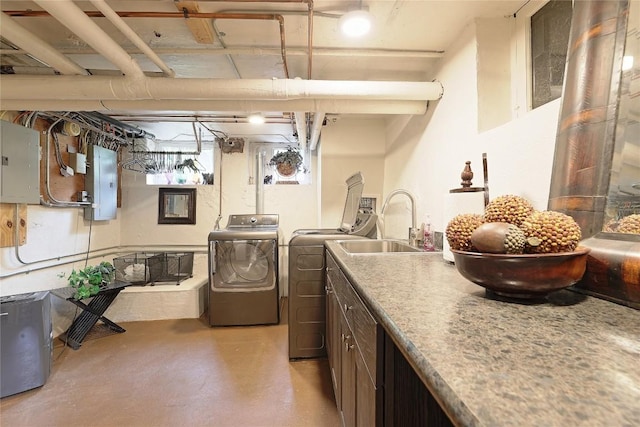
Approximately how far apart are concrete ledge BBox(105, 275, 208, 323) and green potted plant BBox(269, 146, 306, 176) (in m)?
1.90

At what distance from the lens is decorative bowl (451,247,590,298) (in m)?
0.68

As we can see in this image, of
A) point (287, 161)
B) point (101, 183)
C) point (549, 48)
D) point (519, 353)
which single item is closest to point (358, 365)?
point (519, 353)

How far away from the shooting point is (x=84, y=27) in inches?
51.6

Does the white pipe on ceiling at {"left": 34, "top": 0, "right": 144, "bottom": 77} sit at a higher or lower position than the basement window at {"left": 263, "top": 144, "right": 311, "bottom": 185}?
higher

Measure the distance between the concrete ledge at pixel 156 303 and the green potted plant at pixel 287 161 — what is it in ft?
6.23

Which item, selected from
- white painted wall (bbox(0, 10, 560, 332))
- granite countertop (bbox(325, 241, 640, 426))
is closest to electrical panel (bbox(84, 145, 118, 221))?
white painted wall (bbox(0, 10, 560, 332))

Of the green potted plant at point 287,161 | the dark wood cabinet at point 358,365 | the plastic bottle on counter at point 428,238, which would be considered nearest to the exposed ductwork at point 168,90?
the plastic bottle on counter at point 428,238

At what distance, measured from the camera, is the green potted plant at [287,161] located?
390 centimetres

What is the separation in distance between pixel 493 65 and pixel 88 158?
12.8ft

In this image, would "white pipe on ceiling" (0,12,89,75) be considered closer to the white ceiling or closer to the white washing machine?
the white ceiling

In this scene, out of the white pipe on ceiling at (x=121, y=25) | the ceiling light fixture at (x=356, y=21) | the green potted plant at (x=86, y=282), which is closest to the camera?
the white pipe on ceiling at (x=121, y=25)

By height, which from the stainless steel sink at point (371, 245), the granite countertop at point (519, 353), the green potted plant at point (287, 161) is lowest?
the stainless steel sink at point (371, 245)

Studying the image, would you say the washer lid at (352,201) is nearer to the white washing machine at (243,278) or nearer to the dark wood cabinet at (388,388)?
the white washing machine at (243,278)

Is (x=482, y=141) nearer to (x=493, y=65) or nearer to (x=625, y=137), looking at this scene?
(x=493, y=65)
